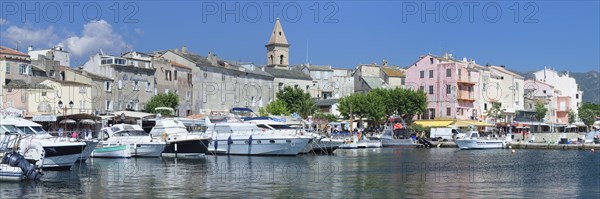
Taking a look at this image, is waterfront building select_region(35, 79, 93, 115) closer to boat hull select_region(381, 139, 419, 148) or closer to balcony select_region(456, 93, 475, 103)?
boat hull select_region(381, 139, 419, 148)

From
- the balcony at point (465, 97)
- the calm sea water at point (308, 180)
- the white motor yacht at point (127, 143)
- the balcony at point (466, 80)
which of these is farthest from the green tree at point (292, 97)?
the calm sea water at point (308, 180)

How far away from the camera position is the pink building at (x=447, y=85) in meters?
108

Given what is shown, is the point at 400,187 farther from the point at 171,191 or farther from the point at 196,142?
the point at 196,142

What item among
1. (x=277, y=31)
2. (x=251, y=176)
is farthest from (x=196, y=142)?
(x=277, y=31)

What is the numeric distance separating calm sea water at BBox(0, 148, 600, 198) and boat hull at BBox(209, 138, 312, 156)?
4.78 meters

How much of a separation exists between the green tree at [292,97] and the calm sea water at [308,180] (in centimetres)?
4498

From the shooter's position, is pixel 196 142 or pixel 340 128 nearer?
pixel 196 142

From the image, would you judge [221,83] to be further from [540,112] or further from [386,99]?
[540,112]

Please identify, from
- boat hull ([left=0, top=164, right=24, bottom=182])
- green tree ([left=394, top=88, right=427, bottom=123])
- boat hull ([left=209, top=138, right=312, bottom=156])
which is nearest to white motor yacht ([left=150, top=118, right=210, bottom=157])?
boat hull ([left=209, top=138, right=312, bottom=156])

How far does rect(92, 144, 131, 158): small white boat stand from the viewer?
57.6 metres

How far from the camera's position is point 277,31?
451 feet

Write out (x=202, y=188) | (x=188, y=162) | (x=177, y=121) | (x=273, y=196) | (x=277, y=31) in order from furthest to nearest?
(x=277, y=31)
(x=177, y=121)
(x=188, y=162)
(x=202, y=188)
(x=273, y=196)

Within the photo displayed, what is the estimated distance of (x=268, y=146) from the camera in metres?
61.2

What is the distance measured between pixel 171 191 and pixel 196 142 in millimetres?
26022
